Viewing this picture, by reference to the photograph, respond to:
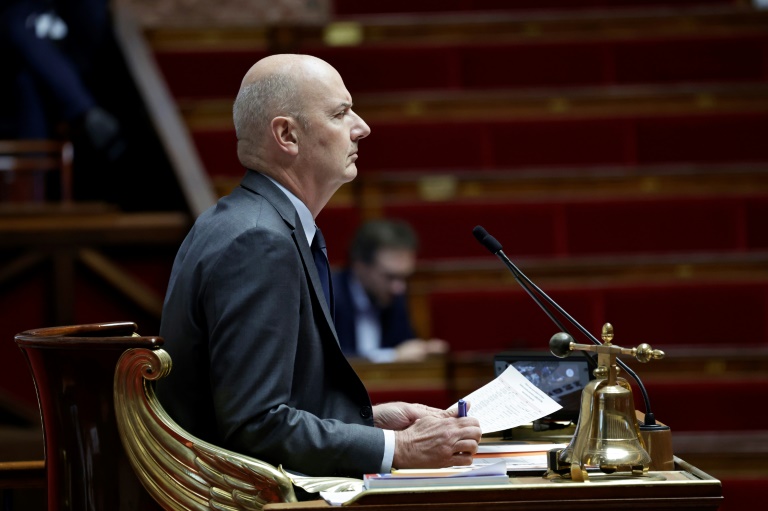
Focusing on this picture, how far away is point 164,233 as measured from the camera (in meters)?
1.96

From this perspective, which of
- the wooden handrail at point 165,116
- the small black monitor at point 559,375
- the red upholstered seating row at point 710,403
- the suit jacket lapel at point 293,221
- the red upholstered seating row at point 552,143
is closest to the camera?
the suit jacket lapel at point 293,221

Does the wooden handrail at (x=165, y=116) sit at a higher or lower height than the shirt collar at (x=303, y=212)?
higher

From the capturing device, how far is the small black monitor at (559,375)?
93 centimetres

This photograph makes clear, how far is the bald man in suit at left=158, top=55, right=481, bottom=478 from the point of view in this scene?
2.55 feet

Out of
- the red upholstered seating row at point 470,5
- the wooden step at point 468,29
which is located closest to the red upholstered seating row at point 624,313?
the wooden step at point 468,29

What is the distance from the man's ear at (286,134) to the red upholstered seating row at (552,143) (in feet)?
4.93

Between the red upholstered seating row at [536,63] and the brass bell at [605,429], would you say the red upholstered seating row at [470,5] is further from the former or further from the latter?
the brass bell at [605,429]

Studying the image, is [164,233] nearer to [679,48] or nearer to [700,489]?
[679,48]

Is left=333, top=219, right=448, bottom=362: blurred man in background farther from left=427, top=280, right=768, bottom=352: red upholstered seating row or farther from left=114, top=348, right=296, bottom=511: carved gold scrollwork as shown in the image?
left=114, top=348, right=296, bottom=511: carved gold scrollwork

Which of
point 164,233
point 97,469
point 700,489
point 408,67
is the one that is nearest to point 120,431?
point 97,469

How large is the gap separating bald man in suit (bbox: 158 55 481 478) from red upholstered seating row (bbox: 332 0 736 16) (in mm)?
2001

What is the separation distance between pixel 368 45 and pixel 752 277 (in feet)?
3.16

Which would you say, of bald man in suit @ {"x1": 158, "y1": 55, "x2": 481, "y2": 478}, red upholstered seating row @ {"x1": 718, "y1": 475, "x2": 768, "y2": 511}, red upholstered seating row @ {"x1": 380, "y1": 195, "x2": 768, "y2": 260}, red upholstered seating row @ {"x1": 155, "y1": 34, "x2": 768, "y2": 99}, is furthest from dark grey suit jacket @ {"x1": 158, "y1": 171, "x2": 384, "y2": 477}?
red upholstered seating row @ {"x1": 155, "y1": 34, "x2": 768, "y2": 99}

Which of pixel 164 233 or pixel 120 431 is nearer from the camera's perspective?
pixel 120 431
